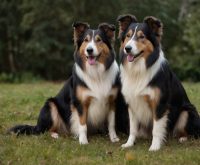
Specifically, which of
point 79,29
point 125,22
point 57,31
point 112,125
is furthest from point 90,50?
point 57,31

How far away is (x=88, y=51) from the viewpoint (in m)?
7.79

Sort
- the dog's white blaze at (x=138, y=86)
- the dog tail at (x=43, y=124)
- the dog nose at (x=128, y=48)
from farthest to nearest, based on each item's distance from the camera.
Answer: the dog tail at (x=43, y=124) < the dog's white blaze at (x=138, y=86) < the dog nose at (x=128, y=48)

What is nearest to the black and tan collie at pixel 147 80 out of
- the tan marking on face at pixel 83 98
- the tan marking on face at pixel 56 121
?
the tan marking on face at pixel 83 98

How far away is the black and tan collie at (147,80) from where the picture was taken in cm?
737

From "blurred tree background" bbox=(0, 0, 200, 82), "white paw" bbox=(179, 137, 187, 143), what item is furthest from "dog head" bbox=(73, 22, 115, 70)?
"blurred tree background" bbox=(0, 0, 200, 82)

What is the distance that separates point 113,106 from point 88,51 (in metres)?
1.09

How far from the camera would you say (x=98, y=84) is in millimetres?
8016

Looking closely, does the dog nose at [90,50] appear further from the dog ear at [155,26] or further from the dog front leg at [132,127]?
the dog front leg at [132,127]

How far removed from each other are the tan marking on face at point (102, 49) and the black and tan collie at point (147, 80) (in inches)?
17.1

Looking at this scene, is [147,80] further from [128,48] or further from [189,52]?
[189,52]

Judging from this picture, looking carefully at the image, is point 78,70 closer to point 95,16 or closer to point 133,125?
point 133,125

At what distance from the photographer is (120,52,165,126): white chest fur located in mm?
7484

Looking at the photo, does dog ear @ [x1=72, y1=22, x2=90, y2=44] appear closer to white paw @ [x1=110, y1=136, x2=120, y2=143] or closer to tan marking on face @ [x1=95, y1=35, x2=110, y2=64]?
tan marking on face @ [x1=95, y1=35, x2=110, y2=64]

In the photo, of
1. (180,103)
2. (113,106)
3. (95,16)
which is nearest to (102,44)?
(113,106)
